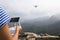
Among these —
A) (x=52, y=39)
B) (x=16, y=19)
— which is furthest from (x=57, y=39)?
(x=16, y=19)

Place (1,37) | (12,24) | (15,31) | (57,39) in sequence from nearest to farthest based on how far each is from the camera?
(1,37) → (15,31) → (12,24) → (57,39)

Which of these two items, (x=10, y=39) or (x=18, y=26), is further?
(x=18, y=26)

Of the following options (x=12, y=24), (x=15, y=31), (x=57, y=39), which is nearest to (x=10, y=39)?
(x=15, y=31)

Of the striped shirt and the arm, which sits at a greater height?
the striped shirt

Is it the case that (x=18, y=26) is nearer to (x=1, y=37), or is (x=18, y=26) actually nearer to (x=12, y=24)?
(x=12, y=24)

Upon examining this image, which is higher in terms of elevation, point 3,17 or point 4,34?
point 3,17

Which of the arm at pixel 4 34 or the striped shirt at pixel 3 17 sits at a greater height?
the striped shirt at pixel 3 17

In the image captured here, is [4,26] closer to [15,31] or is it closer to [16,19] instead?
[15,31]

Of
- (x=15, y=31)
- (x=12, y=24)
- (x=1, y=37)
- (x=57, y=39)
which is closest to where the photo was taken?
(x=1, y=37)

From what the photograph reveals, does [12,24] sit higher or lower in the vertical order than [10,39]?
higher
